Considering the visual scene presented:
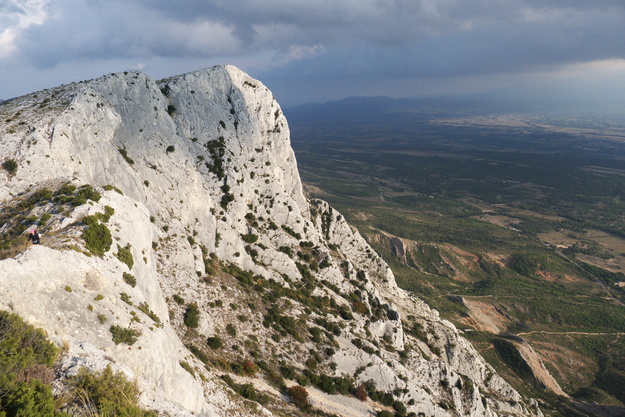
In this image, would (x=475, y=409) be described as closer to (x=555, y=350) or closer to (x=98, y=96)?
(x=555, y=350)

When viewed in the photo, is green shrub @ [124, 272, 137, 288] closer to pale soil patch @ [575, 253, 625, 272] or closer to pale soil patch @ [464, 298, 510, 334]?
pale soil patch @ [464, 298, 510, 334]

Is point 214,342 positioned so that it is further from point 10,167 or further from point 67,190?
point 10,167

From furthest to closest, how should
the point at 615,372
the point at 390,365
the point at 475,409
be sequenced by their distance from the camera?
the point at 615,372, the point at 475,409, the point at 390,365

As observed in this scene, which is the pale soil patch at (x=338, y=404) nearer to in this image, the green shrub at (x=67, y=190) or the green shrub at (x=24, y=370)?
the green shrub at (x=24, y=370)

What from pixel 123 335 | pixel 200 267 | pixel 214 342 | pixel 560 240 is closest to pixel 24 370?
pixel 123 335

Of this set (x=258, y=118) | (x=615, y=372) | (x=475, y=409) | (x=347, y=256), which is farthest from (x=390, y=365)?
(x=615, y=372)

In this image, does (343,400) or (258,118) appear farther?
(258,118)

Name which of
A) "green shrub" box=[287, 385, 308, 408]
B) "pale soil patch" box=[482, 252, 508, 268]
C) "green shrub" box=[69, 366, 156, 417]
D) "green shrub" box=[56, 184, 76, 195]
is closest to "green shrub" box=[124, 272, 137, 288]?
"green shrub" box=[69, 366, 156, 417]
